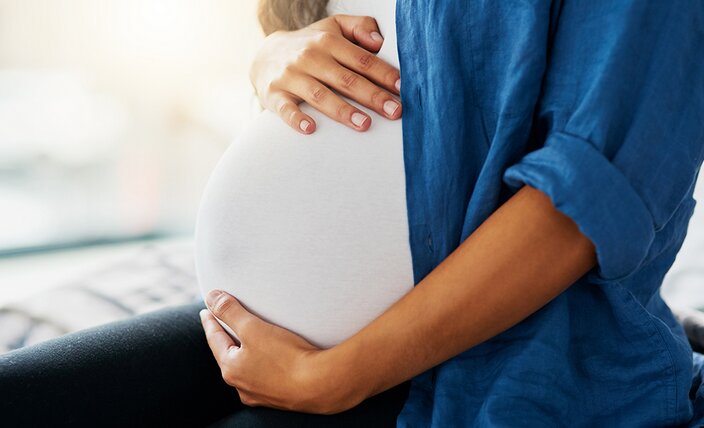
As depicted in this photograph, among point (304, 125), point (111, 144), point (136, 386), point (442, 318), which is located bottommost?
point (111, 144)

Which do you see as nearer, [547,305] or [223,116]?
[547,305]

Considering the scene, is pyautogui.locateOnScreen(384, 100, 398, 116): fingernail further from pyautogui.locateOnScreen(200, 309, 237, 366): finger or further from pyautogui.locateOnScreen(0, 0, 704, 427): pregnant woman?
pyautogui.locateOnScreen(200, 309, 237, 366): finger

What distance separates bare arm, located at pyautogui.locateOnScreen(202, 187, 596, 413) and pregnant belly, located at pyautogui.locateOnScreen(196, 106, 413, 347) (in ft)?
0.11

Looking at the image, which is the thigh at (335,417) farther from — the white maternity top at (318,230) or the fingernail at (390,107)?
the fingernail at (390,107)

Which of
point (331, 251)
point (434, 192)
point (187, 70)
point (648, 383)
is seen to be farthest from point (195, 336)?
point (187, 70)

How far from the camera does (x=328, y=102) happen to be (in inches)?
28.2

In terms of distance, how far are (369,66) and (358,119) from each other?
7 centimetres

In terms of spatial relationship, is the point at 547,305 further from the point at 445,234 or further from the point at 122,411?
the point at 122,411

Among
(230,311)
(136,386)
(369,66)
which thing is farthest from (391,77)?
(136,386)

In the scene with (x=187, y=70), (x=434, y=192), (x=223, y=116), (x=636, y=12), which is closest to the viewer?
(x=636, y=12)

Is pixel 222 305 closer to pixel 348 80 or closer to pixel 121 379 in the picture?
pixel 121 379

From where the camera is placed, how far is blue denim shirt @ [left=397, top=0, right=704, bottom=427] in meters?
0.53

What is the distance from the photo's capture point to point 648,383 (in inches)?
25.1

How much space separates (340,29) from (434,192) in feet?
0.89
